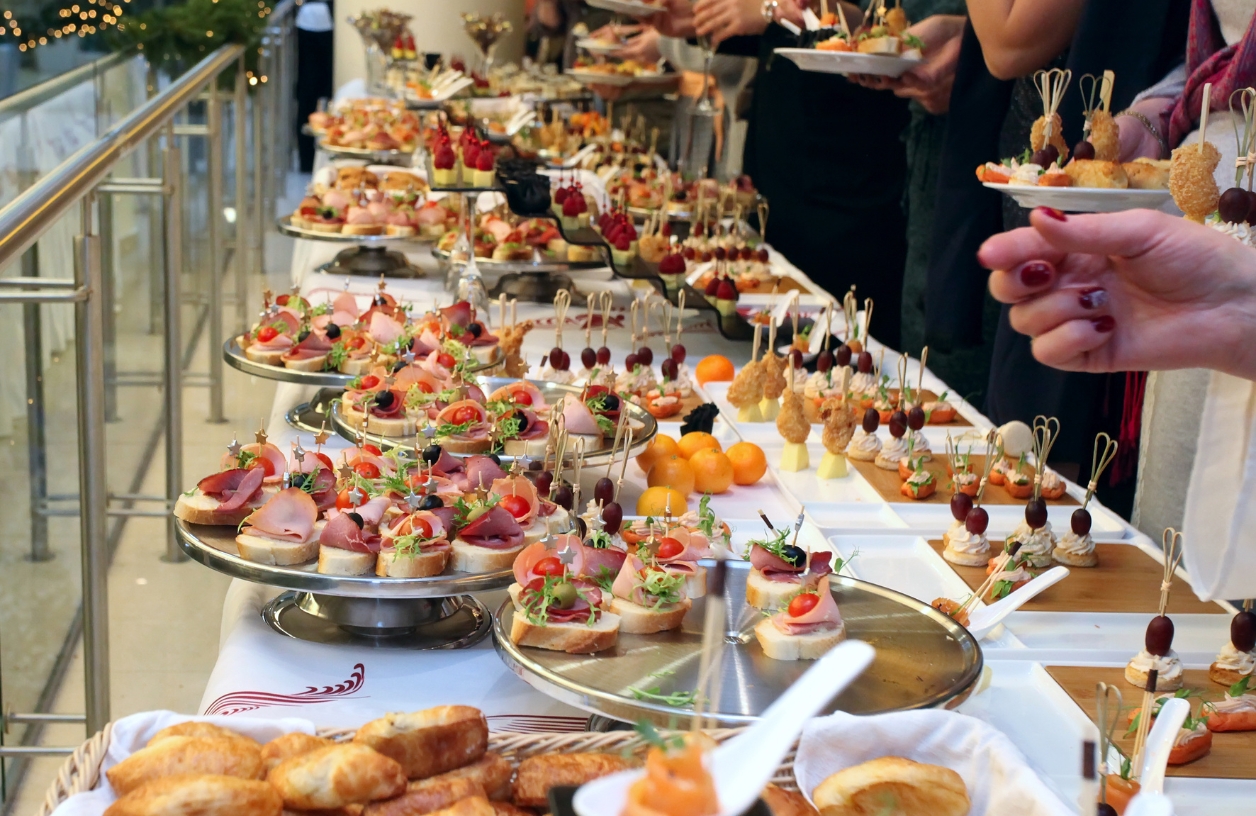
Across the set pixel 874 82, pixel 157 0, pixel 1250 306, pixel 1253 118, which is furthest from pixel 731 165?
pixel 1250 306

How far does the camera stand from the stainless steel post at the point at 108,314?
3725 mm

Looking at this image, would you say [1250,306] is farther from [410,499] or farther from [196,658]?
[196,658]

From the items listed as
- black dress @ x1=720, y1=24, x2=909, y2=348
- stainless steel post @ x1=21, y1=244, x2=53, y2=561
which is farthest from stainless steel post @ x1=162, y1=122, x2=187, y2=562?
black dress @ x1=720, y1=24, x2=909, y2=348

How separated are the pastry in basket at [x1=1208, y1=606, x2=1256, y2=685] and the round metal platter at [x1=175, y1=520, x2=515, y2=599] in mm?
778

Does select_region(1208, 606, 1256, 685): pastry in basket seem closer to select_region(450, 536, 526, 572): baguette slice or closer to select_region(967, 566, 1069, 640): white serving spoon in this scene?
select_region(967, 566, 1069, 640): white serving spoon

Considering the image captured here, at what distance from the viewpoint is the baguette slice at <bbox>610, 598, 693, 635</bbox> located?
1.33 meters

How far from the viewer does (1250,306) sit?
3.73 ft

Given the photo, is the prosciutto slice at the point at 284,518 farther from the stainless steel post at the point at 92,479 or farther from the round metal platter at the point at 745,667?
the stainless steel post at the point at 92,479

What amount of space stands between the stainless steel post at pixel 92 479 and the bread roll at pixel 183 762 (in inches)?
50.5

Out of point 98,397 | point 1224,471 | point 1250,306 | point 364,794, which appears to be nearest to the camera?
point 364,794

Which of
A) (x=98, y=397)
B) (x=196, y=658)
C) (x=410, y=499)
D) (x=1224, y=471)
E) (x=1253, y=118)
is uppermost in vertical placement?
(x=1253, y=118)

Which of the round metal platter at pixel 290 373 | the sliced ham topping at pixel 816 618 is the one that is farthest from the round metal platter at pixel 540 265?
the sliced ham topping at pixel 816 618

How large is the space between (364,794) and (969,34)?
8.29 feet

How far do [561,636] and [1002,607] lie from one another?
1.75 ft
